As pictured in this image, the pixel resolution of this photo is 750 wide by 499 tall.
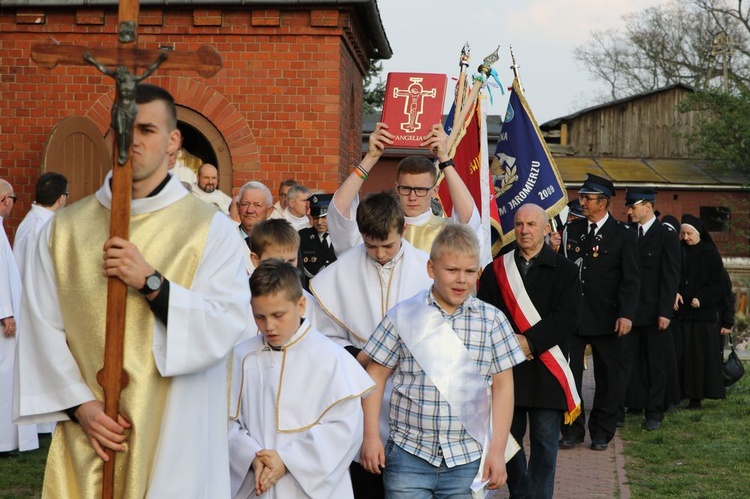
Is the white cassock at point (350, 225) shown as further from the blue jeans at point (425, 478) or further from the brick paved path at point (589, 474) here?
the brick paved path at point (589, 474)

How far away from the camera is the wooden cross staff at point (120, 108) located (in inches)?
147

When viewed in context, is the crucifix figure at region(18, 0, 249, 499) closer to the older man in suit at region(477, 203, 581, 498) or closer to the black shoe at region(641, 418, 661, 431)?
the older man in suit at region(477, 203, 581, 498)

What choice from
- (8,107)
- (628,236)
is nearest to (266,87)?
(8,107)

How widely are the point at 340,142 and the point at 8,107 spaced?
12.9 ft

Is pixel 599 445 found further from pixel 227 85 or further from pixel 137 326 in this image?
pixel 137 326

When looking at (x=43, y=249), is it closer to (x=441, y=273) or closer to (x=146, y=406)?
(x=146, y=406)

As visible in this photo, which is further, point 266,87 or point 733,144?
point 733,144

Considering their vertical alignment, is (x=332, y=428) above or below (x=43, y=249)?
below

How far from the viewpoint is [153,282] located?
378cm

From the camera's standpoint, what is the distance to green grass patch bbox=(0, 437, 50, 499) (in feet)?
26.2

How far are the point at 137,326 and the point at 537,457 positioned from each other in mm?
3775

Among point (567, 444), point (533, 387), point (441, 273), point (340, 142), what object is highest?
point (340, 142)

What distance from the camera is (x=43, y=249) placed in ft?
13.4

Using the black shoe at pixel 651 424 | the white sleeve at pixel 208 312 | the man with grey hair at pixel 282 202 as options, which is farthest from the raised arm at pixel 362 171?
the black shoe at pixel 651 424
